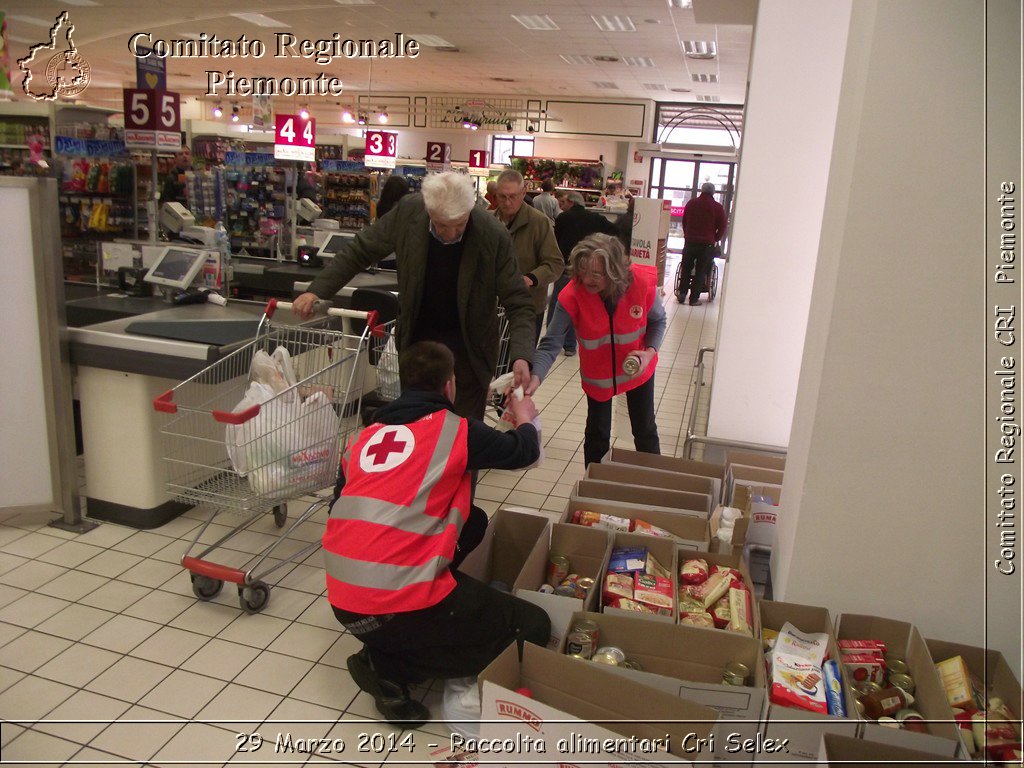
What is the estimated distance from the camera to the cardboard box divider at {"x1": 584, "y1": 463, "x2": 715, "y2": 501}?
342 centimetres

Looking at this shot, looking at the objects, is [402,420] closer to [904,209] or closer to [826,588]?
[826,588]

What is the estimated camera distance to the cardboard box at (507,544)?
3.04 m

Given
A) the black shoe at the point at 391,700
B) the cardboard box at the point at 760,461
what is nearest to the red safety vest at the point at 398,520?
the black shoe at the point at 391,700

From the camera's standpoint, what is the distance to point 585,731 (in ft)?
6.10

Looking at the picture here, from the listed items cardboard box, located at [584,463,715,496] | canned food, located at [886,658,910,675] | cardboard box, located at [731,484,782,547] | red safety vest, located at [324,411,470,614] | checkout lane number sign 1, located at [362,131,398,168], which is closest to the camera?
canned food, located at [886,658,910,675]

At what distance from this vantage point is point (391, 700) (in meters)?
2.49

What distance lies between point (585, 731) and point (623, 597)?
2.34ft

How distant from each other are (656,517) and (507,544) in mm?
594

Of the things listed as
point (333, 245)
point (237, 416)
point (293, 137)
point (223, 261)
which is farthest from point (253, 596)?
point (293, 137)

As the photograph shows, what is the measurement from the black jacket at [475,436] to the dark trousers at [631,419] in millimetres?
1537

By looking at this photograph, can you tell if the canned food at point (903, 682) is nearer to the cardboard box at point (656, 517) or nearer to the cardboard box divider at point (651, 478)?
the cardboard box at point (656, 517)

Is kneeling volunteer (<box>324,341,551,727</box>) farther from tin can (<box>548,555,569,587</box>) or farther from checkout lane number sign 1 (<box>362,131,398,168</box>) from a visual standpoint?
checkout lane number sign 1 (<box>362,131,398,168</box>)

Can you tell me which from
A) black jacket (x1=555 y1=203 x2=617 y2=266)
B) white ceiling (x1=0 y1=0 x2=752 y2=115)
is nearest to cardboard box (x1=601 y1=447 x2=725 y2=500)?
black jacket (x1=555 y1=203 x2=617 y2=266)

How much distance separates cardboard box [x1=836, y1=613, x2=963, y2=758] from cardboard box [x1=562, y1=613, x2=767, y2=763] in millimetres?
288
